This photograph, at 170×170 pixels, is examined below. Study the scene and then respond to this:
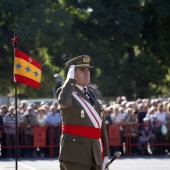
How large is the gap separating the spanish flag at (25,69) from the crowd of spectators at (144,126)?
11.3 m

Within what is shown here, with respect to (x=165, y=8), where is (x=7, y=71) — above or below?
below

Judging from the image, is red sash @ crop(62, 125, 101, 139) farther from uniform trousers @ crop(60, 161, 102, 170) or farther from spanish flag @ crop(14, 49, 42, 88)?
spanish flag @ crop(14, 49, 42, 88)

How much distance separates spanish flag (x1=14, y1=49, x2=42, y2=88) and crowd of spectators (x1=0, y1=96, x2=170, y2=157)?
10693 millimetres

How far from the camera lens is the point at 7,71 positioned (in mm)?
41094

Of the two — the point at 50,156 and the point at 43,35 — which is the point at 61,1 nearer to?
the point at 43,35

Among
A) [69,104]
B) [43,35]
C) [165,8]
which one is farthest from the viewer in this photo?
[165,8]

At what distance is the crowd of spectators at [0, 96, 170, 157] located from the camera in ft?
67.3

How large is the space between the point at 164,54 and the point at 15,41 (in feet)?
118

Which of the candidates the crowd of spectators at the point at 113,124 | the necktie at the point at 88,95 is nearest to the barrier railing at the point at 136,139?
the crowd of spectators at the point at 113,124

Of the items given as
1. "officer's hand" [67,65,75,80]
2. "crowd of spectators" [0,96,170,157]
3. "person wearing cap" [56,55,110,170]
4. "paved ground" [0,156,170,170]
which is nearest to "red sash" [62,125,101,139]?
"person wearing cap" [56,55,110,170]

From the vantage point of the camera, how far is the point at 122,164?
58.1 ft

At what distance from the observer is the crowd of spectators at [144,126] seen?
21000 millimetres

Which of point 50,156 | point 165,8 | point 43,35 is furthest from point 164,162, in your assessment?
point 165,8

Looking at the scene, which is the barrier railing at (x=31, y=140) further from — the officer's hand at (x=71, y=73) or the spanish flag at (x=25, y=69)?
the officer's hand at (x=71, y=73)
